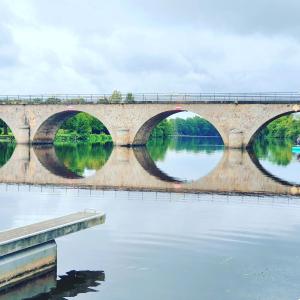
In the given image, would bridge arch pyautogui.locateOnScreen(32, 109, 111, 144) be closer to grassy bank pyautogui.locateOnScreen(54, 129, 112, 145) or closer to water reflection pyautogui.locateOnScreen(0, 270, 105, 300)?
grassy bank pyautogui.locateOnScreen(54, 129, 112, 145)

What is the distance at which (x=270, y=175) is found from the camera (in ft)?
114

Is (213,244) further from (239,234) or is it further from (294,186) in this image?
(294,186)

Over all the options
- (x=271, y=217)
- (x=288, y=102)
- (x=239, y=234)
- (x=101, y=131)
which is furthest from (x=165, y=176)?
(x=101, y=131)

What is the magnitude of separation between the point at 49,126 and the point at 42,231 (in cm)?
5787

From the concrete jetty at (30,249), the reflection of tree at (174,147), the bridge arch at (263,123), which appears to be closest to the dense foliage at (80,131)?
the reflection of tree at (174,147)

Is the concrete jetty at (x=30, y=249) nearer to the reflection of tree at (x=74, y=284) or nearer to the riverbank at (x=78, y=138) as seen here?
the reflection of tree at (x=74, y=284)

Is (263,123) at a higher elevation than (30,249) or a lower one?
higher

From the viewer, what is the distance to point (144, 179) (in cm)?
3100

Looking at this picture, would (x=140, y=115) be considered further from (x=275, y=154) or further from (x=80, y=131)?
(x=80, y=131)

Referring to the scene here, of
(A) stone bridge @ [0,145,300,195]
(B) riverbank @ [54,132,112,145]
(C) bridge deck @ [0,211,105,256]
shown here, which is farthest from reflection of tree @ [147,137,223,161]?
(C) bridge deck @ [0,211,105,256]

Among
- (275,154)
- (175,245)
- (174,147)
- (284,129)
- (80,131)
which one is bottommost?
(175,245)

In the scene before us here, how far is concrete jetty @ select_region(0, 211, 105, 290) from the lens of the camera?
11469 millimetres

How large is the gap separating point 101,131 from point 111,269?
300 ft

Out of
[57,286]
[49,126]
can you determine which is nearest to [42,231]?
[57,286]
